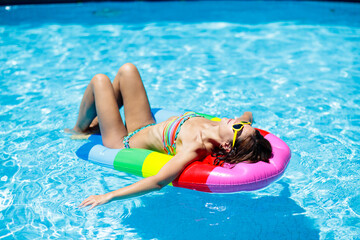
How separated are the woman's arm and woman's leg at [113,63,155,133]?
918mm

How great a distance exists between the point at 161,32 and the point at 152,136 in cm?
439

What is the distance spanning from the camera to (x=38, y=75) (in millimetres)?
6242

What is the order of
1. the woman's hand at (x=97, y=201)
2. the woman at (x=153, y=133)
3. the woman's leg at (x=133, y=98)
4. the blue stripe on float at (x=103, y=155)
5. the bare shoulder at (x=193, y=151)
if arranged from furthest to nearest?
the woman's leg at (x=133, y=98), the blue stripe on float at (x=103, y=155), the bare shoulder at (x=193, y=151), the woman at (x=153, y=133), the woman's hand at (x=97, y=201)

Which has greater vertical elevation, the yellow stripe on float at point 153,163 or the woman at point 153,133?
the woman at point 153,133

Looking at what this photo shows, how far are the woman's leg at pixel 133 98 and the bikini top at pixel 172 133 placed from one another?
47 cm

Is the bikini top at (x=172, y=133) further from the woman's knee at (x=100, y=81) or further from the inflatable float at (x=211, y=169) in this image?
the woman's knee at (x=100, y=81)

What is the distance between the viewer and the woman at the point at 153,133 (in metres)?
3.29

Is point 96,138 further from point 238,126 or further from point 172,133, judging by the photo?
point 238,126

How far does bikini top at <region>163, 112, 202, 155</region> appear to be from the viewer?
3680 millimetres

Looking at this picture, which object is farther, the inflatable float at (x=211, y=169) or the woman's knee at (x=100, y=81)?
the woman's knee at (x=100, y=81)

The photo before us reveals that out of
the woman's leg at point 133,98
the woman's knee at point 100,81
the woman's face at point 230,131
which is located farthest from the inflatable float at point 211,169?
the woman's knee at point 100,81

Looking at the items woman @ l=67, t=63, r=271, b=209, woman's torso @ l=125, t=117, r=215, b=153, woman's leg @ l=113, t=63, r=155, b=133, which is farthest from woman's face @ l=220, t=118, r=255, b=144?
woman's leg @ l=113, t=63, r=155, b=133

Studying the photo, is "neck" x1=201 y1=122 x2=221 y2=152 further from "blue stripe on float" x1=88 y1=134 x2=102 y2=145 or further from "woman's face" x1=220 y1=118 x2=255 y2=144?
"blue stripe on float" x1=88 y1=134 x2=102 y2=145

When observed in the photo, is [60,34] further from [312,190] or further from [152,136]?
[312,190]
